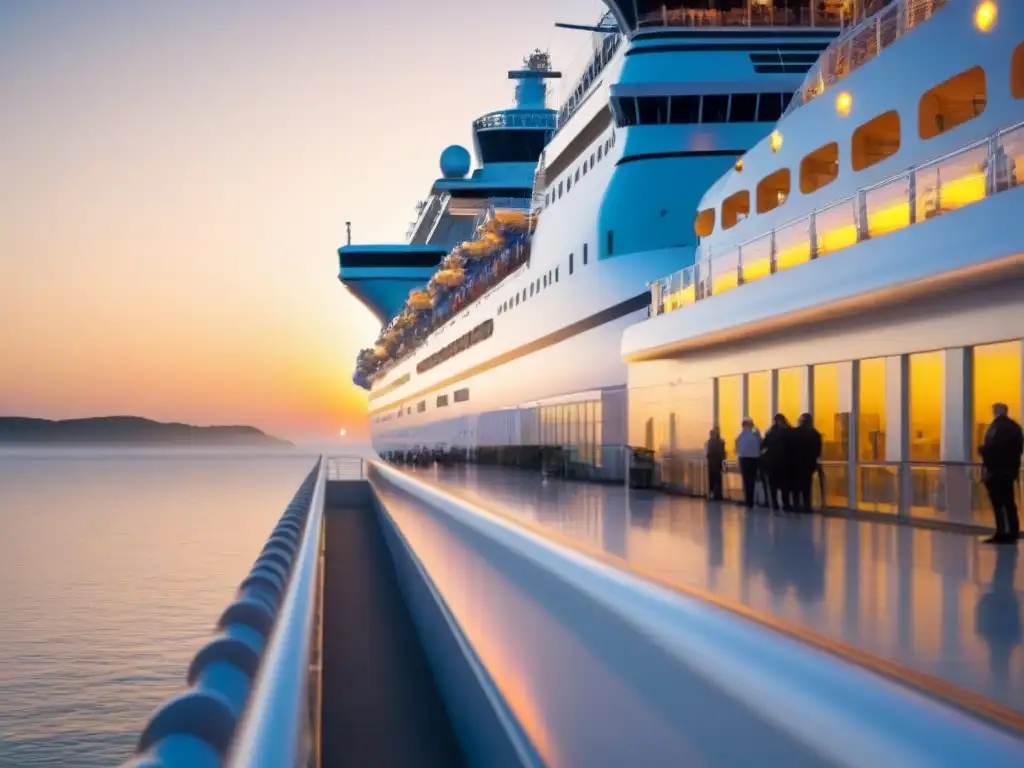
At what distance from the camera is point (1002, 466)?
1383cm

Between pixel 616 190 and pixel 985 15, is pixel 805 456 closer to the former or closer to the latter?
pixel 985 15

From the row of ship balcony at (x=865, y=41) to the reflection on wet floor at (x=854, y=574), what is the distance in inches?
269

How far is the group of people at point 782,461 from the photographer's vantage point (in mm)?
19109

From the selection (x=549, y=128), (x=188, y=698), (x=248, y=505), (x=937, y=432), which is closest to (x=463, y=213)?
(x=549, y=128)

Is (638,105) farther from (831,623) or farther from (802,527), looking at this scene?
(831,623)

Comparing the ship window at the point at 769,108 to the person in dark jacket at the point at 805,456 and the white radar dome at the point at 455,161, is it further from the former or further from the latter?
the white radar dome at the point at 455,161

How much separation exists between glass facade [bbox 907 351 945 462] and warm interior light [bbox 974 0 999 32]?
392 centimetres

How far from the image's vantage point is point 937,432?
56.2ft

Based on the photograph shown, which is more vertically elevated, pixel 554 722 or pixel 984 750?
pixel 984 750

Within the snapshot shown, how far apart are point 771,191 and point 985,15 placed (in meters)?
8.96

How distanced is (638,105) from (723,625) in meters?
30.1

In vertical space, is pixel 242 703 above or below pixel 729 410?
below

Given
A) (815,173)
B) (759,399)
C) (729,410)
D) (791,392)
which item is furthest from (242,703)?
(729,410)

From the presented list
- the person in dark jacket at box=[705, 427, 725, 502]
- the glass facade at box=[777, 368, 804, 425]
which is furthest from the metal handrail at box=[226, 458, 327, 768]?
the person in dark jacket at box=[705, 427, 725, 502]
